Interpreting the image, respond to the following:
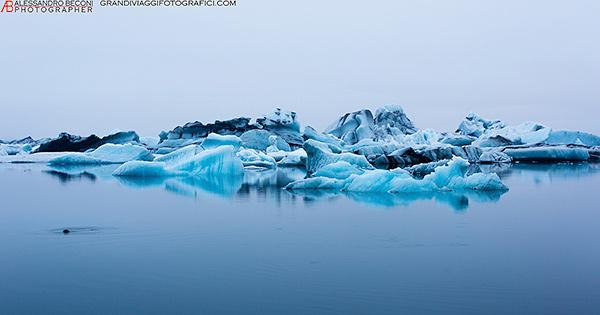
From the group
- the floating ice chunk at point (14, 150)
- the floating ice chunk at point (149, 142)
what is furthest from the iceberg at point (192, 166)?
the floating ice chunk at point (14, 150)

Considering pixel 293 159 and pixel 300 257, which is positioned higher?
pixel 293 159

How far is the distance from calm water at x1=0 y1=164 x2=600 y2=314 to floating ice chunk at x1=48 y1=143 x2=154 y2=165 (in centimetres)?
1100

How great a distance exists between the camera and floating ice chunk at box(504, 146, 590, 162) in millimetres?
20109

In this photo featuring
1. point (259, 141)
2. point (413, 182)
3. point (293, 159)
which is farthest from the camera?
point (259, 141)

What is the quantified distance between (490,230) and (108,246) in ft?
10.9

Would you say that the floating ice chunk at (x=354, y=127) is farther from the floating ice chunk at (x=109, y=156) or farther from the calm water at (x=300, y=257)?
the calm water at (x=300, y=257)

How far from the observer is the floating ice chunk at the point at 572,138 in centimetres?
2296

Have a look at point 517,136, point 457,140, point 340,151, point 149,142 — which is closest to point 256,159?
point 340,151

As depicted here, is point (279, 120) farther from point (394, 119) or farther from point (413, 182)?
point (413, 182)

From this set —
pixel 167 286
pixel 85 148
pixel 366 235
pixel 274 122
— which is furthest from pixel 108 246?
pixel 85 148

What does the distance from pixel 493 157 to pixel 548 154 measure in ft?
6.70

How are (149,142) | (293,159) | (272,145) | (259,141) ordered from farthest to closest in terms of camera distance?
(149,142)
(259,141)
(272,145)
(293,159)

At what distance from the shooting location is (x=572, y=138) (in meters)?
23.4

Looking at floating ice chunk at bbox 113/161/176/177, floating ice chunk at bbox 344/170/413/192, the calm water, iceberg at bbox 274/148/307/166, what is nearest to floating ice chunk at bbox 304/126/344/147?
iceberg at bbox 274/148/307/166
